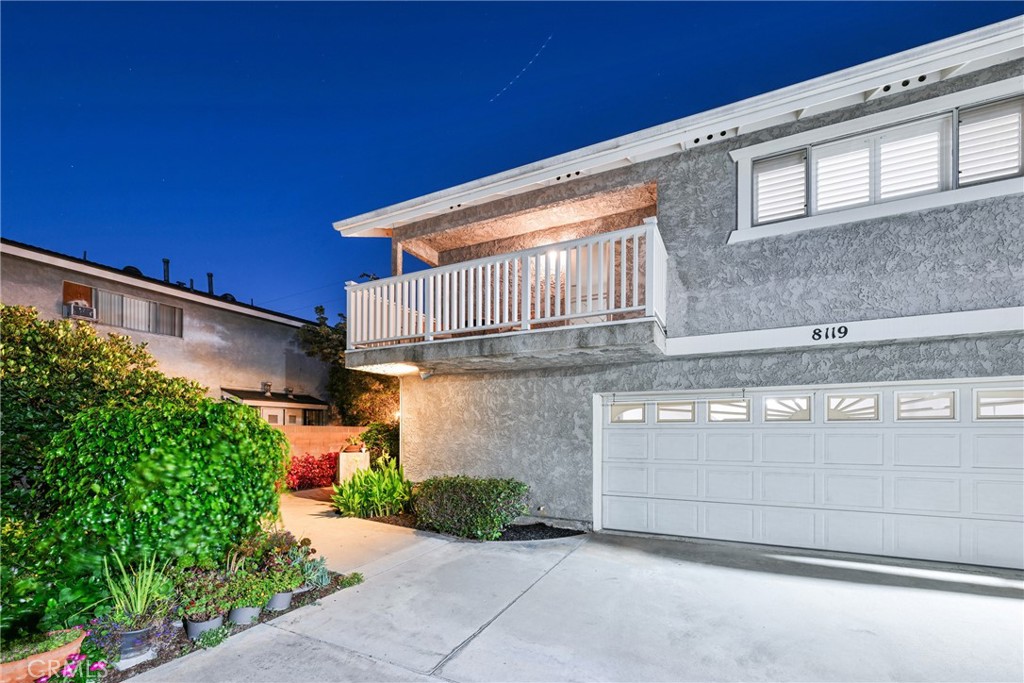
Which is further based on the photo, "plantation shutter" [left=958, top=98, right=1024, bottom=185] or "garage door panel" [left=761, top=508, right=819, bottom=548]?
"garage door panel" [left=761, top=508, right=819, bottom=548]

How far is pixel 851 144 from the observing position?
6.05m

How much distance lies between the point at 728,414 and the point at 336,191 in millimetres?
48092

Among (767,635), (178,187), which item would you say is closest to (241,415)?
(767,635)

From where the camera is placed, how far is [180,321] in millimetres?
13789

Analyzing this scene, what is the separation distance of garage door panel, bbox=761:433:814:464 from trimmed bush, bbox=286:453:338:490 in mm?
10358

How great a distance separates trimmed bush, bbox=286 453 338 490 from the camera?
11695 millimetres

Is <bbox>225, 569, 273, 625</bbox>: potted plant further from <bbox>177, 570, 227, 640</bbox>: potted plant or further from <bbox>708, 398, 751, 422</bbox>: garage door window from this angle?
<bbox>708, 398, 751, 422</bbox>: garage door window

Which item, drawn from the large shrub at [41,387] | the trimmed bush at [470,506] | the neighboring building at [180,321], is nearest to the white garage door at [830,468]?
the trimmed bush at [470,506]

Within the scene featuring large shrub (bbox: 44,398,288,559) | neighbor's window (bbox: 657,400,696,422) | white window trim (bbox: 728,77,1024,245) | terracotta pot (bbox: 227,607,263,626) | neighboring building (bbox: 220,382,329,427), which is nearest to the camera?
large shrub (bbox: 44,398,288,559)

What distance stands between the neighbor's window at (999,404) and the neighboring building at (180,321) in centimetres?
1651

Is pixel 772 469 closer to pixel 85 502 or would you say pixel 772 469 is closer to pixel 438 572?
pixel 438 572

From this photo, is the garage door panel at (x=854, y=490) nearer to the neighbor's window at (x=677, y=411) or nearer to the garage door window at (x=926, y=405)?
the garage door window at (x=926, y=405)

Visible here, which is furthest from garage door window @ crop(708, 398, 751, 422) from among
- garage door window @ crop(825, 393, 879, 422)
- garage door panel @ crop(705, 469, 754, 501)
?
garage door window @ crop(825, 393, 879, 422)

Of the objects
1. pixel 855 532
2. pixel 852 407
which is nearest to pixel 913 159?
pixel 852 407
